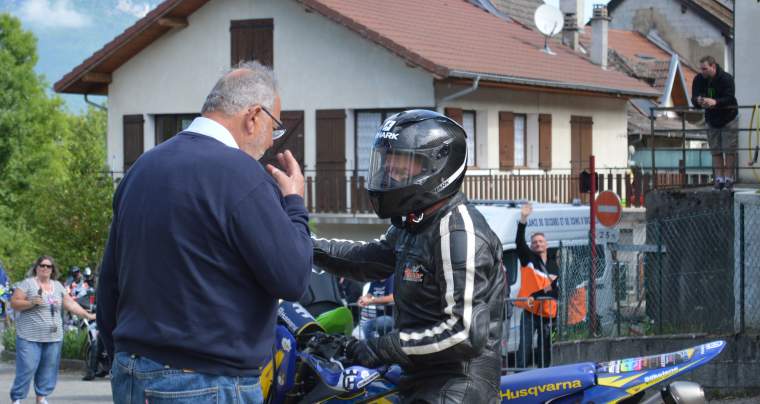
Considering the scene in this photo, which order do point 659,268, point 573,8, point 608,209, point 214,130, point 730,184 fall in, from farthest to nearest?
point 573,8
point 608,209
point 730,184
point 659,268
point 214,130

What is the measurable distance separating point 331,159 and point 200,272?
87.1 feet

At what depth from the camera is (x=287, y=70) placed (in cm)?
3062

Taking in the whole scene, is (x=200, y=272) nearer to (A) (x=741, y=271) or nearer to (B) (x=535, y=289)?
(B) (x=535, y=289)

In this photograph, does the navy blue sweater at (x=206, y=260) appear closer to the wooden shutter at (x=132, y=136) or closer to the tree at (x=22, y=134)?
the wooden shutter at (x=132, y=136)

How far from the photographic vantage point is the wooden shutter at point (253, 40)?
30.7 m

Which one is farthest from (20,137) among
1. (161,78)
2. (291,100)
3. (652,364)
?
(652,364)

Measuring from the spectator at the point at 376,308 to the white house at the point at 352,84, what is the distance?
49.5ft

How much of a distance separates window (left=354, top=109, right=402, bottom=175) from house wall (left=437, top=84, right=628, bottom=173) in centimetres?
187

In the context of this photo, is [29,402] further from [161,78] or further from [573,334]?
[161,78]

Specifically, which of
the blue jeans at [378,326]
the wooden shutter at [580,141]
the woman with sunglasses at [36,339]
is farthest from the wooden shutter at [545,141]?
the blue jeans at [378,326]

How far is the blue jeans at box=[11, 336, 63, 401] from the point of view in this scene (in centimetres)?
1251

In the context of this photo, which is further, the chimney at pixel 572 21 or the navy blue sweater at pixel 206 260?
the chimney at pixel 572 21

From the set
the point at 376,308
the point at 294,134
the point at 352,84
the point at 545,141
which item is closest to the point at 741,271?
the point at 376,308

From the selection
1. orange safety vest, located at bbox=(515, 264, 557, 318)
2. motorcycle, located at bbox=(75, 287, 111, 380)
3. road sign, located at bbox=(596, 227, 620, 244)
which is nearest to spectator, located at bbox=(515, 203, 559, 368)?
orange safety vest, located at bbox=(515, 264, 557, 318)
